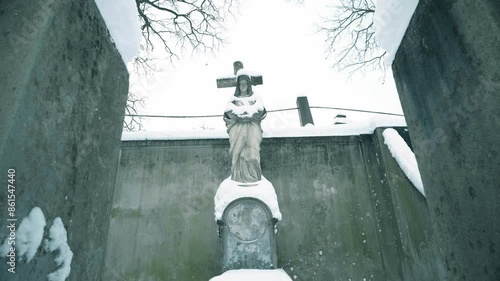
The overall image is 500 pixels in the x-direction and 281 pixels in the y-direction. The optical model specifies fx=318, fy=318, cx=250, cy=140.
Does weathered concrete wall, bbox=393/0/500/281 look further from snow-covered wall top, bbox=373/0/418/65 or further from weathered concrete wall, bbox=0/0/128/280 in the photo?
weathered concrete wall, bbox=0/0/128/280

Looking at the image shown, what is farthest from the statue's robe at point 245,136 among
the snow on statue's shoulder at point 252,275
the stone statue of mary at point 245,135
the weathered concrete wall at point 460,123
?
the weathered concrete wall at point 460,123

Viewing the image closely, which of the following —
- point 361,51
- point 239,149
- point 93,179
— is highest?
point 361,51

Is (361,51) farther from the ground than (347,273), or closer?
farther from the ground

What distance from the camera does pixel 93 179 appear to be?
1.48 metres

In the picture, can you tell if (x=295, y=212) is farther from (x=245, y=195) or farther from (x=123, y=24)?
(x=123, y=24)

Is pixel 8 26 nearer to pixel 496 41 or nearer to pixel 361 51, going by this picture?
pixel 496 41

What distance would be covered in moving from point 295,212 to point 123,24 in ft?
18.4

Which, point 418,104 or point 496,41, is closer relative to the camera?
point 496,41

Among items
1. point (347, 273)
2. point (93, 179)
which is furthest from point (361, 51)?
point (93, 179)

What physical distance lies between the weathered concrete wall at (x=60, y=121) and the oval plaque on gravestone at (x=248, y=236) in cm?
323

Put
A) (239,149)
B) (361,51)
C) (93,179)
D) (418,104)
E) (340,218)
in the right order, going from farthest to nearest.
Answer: (361,51)
(340,218)
(239,149)
(418,104)
(93,179)

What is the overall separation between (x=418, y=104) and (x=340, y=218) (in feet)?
17.1

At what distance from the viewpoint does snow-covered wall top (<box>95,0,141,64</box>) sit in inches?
66.4

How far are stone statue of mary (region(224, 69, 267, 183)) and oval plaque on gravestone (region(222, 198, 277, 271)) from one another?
574 millimetres
